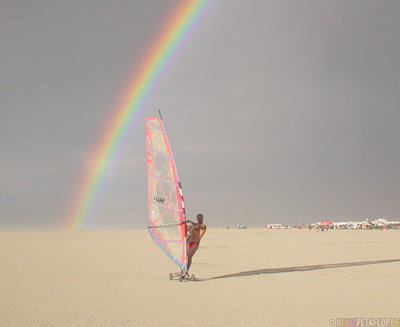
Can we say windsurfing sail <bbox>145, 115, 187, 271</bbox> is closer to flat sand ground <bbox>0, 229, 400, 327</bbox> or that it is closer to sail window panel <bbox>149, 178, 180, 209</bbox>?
sail window panel <bbox>149, 178, 180, 209</bbox>

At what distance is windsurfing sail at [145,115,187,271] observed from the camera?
11.3 meters

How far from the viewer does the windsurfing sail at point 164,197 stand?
11.3 metres

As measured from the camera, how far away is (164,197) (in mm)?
11633

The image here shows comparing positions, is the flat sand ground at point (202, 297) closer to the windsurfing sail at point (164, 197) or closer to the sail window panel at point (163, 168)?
the windsurfing sail at point (164, 197)

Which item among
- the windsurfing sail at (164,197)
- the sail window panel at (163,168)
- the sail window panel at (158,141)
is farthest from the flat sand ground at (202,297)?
the sail window panel at (158,141)

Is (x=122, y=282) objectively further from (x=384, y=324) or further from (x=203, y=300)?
(x=384, y=324)

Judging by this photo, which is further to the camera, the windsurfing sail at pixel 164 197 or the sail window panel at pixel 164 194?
the sail window panel at pixel 164 194

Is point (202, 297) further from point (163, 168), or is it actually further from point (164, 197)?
point (163, 168)

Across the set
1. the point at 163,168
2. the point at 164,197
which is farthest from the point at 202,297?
the point at 163,168

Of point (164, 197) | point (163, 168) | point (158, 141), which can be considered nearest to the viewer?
point (164, 197)

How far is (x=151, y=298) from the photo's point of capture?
8508 millimetres

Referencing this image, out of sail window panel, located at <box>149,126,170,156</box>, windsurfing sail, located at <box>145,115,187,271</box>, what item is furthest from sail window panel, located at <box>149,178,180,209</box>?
sail window panel, located at <box>149,126,170,156</box>

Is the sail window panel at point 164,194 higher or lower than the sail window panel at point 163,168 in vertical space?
lower

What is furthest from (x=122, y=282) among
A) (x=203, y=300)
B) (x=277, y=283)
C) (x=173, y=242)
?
(x=277, y=283)
